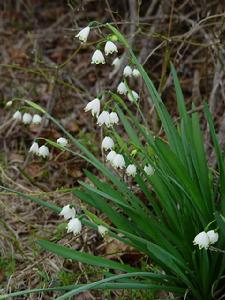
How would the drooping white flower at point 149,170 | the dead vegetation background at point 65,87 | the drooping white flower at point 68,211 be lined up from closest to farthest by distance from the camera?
the drooping white flower at point 68,211 → the drooping white flower at point 149,170 → the dead vegetation background at point 65,87

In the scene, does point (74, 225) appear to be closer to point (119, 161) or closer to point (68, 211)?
point (68, 211)

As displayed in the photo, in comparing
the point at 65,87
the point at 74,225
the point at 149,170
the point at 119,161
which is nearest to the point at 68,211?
the point at 74,225

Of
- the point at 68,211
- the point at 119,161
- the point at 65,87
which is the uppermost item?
the point at 119,161

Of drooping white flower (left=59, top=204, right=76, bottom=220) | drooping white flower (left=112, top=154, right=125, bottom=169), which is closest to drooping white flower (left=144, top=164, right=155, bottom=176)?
drooping white flower (left=112, top=154, right=125, bottom=169)

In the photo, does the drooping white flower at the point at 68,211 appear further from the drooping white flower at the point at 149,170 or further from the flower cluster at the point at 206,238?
the flower cluster at the point at 206,238

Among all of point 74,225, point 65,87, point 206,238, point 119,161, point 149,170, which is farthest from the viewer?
point 65,87

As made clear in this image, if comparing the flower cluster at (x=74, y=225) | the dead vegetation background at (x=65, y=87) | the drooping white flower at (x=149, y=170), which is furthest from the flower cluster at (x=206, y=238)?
the dead vegetation background at (x=65, y=87)

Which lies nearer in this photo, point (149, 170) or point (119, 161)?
point (119, 161)

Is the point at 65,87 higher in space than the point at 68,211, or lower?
lower

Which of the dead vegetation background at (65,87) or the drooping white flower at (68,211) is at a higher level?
the drooping white flower at (68,211)
